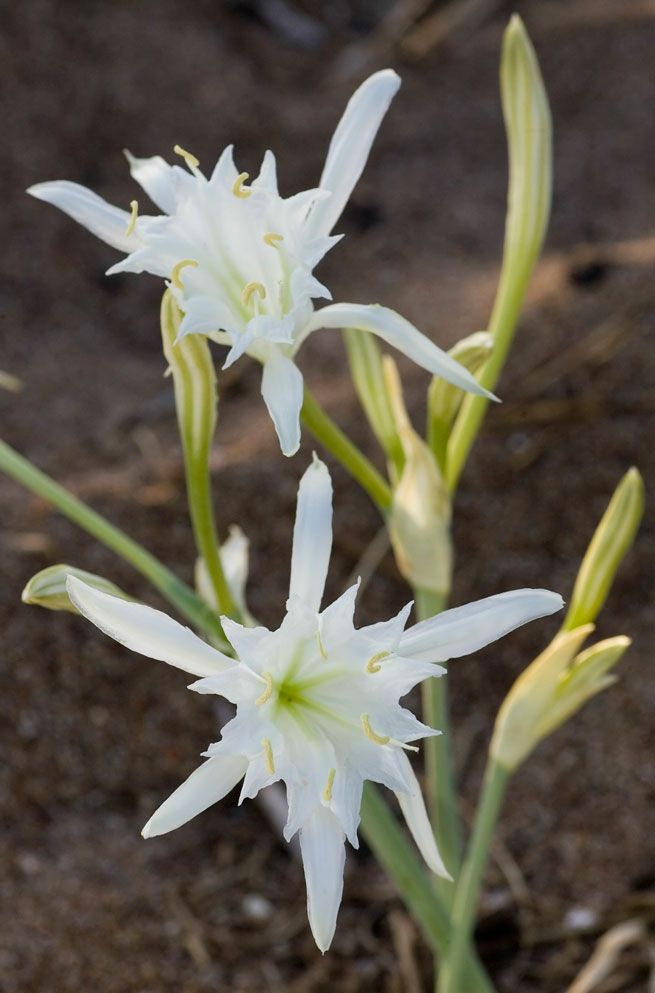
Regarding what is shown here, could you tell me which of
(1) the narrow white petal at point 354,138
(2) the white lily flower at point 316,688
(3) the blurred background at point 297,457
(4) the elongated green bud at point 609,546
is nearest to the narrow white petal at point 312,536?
(2) the white lily flower at point 316,688

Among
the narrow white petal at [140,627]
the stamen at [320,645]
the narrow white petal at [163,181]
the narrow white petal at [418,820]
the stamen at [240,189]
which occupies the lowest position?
the narrow white petal at [418,820]

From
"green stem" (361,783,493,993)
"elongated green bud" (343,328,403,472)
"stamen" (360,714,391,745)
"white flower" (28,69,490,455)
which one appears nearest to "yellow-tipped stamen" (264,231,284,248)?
"white flower" (28,69,490,455)

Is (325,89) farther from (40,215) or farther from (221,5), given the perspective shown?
(40,215)

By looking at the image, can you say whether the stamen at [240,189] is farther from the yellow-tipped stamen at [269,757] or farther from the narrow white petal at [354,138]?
the yellow-tipped stamen at [269,757]

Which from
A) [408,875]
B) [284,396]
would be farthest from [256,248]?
[408,875]

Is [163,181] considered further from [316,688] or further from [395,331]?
[316,688]

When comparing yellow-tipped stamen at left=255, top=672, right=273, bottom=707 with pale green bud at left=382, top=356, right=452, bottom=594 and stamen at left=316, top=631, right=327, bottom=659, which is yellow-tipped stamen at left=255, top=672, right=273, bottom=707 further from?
pale green bud at left=382, top=356, right=452, bottom=594
